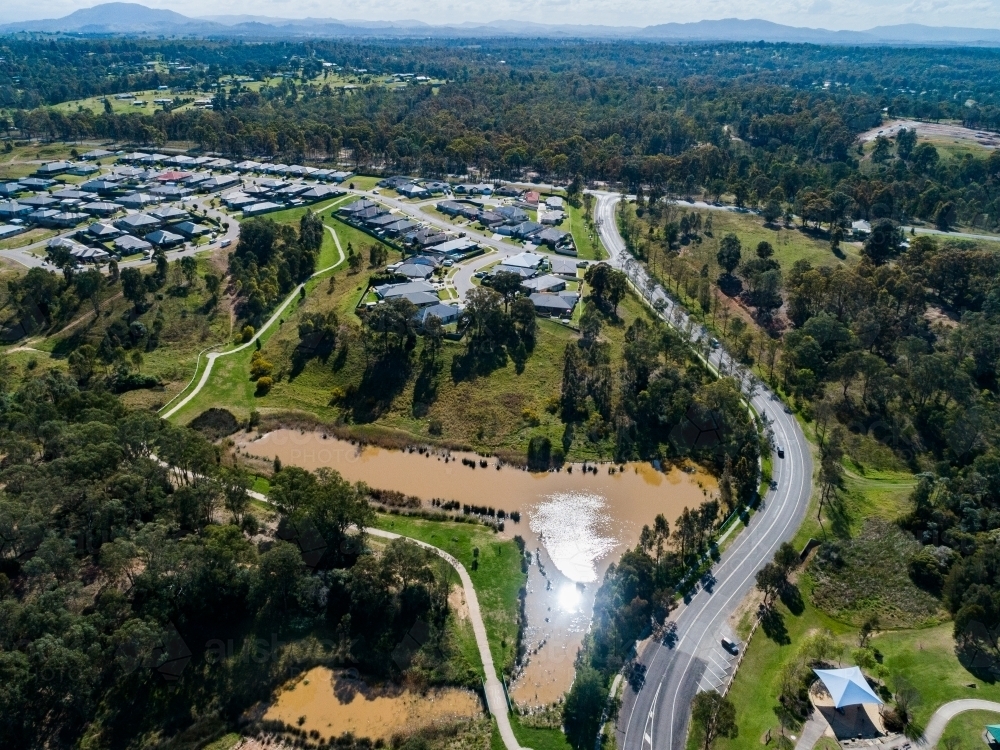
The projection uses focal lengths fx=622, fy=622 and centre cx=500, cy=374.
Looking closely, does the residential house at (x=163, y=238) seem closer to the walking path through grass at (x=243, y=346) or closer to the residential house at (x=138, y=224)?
the residential house at (x=138, y=224)

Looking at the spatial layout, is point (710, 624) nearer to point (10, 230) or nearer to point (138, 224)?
point (138, 224)

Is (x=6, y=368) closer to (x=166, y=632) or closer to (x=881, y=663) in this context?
(x=166, y=632)

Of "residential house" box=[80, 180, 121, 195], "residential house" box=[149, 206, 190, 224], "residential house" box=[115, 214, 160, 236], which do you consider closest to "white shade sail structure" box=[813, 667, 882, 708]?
"residential house" box=[115, 214, 160, 236]

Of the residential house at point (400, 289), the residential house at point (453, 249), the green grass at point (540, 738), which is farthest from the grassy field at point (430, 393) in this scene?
the green grass at point (540, 738)

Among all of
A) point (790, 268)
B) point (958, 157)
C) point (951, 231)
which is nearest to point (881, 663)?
point (790, 268)

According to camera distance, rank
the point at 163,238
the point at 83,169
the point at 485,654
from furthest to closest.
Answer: the point at 83,169, the point at 163,238, the point at 485,654

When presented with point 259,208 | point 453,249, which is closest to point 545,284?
point 453,249
